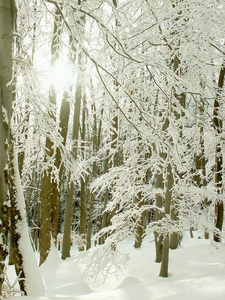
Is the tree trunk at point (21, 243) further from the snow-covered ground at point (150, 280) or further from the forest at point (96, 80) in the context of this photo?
the snow-covered ground at point (150, 280)

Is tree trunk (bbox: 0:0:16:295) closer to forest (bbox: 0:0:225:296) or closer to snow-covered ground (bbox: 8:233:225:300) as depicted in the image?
forest (bbox: 0:0:225:296)

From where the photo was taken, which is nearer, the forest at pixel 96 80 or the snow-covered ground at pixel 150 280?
the forest at pixel 96 80

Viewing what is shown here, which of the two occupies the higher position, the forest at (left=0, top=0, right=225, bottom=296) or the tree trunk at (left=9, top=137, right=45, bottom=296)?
the forest at (left=0, top=0, right=225, bottom=296)

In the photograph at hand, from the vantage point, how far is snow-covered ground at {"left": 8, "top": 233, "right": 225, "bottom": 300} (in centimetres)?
356

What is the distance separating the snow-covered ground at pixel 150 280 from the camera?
3564 mm

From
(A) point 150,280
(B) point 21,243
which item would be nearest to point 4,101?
(B) point 21,243

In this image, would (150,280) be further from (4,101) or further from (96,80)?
(4,101)

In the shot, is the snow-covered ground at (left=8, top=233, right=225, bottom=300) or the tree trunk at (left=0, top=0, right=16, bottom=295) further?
the snow-covered ground at (left=8, top=233, right=225, bottom=300)

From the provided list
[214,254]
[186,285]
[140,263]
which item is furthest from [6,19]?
[214,254]

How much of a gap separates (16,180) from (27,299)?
5.29 ft

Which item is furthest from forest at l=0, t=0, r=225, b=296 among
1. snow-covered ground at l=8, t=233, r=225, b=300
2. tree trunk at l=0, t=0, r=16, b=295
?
snow-covered ground at l=8, t=233, r=225, b=300

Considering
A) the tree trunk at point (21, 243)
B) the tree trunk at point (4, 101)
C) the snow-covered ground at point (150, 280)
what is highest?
the tree trunk at point (4, 101)

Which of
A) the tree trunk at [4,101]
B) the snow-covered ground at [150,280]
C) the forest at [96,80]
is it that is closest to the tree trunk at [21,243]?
the forest at [96,80]

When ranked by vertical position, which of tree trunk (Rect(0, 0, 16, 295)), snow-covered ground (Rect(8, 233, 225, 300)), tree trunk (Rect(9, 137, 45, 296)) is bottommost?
snow-covered ground (Rect(8, 233, 225, 300))
